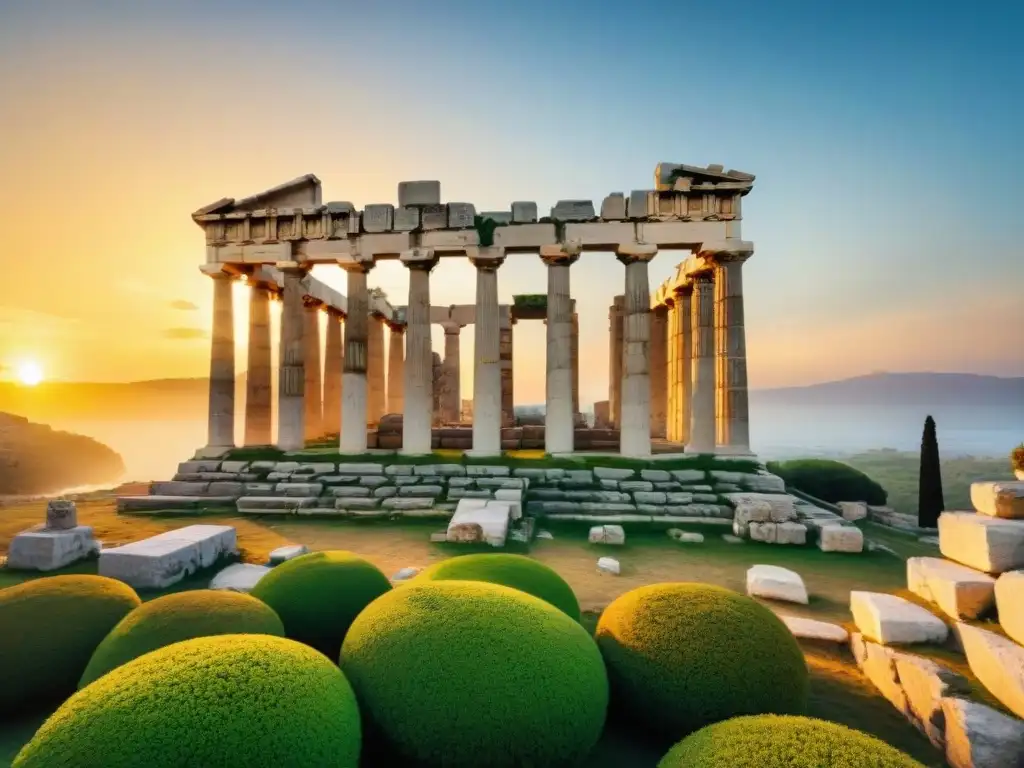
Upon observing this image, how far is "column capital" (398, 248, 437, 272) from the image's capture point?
51.1 ft

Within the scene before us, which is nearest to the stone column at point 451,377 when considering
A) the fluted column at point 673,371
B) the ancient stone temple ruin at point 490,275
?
the ancient stone temple ruin at point 490,275

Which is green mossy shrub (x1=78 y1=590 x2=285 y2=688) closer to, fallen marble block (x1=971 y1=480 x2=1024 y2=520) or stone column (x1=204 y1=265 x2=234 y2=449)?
fallen marble block (x1=971 y1=480 x2=1024 y2=520)

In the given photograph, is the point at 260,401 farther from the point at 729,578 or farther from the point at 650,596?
the point at 650,596

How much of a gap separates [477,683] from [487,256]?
547 inches

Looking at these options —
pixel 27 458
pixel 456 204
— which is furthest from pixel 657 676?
pixel 27 458

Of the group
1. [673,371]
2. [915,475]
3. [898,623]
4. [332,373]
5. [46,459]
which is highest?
[332,373]

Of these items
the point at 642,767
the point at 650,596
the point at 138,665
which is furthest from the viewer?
the point at 650,596

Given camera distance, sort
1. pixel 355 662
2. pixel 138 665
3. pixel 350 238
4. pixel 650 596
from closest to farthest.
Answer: pixel 138 665, pixel 355 662, pixel 650 596, pixel 350 238

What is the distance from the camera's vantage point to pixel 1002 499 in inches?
201

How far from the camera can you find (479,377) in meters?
15.4

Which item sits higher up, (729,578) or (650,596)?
(650,596)

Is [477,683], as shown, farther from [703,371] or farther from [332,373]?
[332,373]

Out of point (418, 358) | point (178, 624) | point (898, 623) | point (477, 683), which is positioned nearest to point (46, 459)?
point (418, 358)

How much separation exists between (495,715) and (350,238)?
16.0 meters
